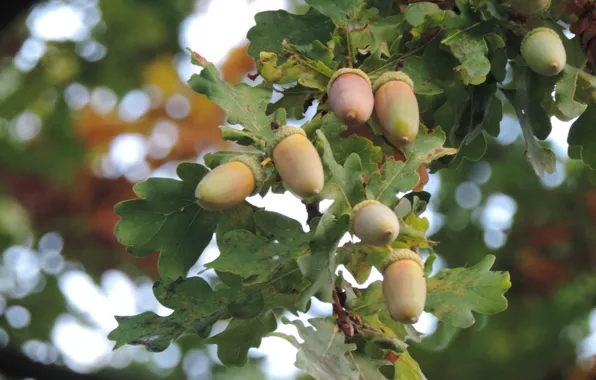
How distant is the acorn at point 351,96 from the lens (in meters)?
0.99

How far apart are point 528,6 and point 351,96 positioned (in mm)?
300

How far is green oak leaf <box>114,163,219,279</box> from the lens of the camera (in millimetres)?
Result: 1093

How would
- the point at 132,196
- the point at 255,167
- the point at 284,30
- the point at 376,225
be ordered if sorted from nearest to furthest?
1. the point at 376,225
2. the point at 255,167
3. the point at 284,30
4. the point at 132,196

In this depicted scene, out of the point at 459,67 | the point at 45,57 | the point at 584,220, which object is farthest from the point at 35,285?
the point at 459,67

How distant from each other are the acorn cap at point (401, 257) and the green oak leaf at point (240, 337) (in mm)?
202

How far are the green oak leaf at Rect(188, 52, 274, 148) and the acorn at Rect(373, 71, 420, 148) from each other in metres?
0.14

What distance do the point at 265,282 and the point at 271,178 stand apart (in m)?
0.13

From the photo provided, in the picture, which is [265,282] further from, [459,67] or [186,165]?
[459,67]

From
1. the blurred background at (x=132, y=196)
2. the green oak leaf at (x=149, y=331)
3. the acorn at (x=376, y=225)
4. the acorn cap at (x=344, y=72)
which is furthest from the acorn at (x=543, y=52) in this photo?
the blurred background at (x=132, y=196)

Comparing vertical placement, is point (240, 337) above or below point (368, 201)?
below

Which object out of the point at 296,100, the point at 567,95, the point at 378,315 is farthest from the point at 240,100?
the point at 567,95

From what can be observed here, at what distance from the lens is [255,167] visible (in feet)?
3.26

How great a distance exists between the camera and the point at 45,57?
11.0 ft

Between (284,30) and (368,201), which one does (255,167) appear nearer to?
(368,201)
